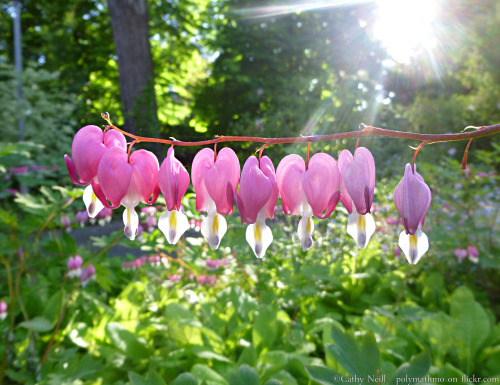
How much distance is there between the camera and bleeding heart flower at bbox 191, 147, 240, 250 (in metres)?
0.88

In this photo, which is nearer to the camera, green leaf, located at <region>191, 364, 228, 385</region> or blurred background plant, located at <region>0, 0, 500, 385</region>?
green leaf, located at <region>191, 364, 228, 385</region>

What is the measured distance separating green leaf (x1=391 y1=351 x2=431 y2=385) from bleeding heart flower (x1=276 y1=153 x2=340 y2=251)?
42 centimetres

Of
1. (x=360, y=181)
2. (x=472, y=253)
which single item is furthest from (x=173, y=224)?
(x=472, y=253)

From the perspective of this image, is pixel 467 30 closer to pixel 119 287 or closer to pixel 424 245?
pixel 119 287

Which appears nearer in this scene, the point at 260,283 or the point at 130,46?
the point at 260,283

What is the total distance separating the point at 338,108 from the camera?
4.11m

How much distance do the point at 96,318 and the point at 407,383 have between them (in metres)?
2.23

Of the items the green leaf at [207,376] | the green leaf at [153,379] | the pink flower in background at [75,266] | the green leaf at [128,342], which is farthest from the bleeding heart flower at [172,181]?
the pink flower in background at [75,266]

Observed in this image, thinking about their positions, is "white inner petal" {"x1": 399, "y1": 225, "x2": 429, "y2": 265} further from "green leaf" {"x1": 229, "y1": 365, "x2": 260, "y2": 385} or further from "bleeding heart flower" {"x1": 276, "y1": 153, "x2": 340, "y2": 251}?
"green leaf" {"x1": 229, "y1": 365, "x2": 260, "y2": 385}

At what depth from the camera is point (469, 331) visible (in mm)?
2137

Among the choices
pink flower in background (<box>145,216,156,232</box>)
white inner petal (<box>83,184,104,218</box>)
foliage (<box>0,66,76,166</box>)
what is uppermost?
foliage (<box>0,66,76,166</box>)

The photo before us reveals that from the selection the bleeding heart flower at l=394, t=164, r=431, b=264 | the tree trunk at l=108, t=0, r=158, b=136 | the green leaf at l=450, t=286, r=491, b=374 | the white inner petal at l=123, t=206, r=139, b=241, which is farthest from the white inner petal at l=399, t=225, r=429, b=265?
the tree trunk at l=108, t=0, r=158, b=136

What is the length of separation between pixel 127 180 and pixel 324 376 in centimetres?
70

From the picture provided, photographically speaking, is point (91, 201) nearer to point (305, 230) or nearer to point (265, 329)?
point (305, 230)
